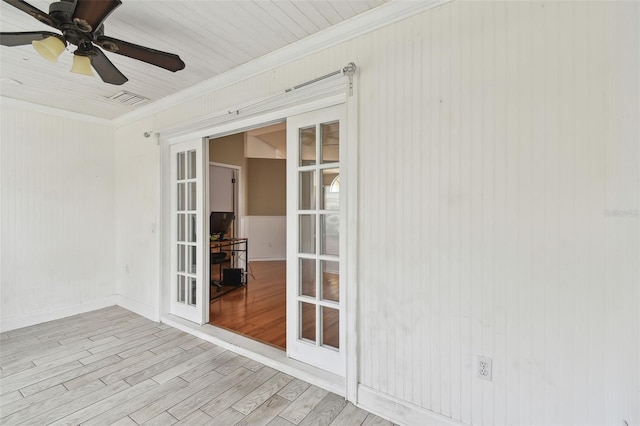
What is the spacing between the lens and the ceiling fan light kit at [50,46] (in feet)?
5.04

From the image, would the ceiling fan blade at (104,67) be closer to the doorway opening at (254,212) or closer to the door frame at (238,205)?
the doorway opening at (254,212)

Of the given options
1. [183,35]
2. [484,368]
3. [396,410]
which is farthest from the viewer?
[183,35]

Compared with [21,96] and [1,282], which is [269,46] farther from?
[1,282]

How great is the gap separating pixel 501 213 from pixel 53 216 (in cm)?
479

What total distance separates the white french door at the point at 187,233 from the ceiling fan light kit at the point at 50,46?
5.11 feet

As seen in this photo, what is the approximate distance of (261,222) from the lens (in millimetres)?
7273

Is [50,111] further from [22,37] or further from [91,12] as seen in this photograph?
[91,12]

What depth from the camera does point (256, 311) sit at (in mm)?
3604

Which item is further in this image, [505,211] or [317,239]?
[317,239]

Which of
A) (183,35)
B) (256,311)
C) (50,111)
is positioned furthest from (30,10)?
(256,311)

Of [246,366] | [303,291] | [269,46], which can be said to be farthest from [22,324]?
[269,46]

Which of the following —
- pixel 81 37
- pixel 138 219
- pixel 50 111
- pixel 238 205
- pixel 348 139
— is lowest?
pixel 138 219

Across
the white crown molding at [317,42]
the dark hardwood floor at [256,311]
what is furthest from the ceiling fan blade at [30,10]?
the dark hardwood floor at [256,311]

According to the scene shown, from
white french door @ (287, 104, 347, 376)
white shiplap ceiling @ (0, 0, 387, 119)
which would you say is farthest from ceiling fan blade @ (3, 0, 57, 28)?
white french door @ (287, 104, 347, 376)
